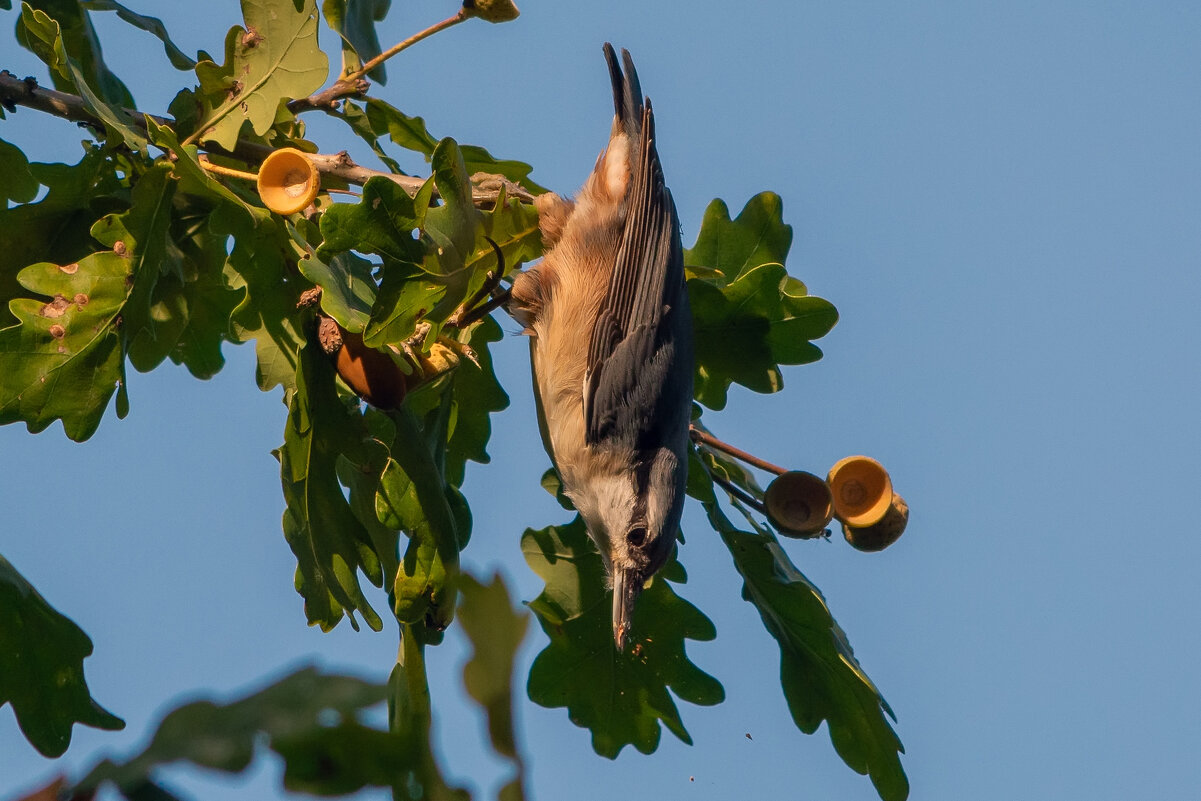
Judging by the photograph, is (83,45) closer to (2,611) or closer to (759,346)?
(2,611)

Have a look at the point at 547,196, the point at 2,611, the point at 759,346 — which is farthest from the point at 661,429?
the point at 2,611

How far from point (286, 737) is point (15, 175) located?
9.88ft

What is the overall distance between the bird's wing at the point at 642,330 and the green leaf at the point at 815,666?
0.43m

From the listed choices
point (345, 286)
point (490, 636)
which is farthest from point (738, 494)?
point (490, 636)

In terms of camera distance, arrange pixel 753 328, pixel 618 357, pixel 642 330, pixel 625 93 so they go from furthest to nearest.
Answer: pixel 625 93 < pixel 618 357 < pixel 642 330 < pixel 753 328

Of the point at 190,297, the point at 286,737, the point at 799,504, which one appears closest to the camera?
the point at 286,737

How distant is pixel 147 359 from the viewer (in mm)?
3455

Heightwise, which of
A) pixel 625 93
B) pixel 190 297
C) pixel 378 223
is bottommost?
pixel 378 223

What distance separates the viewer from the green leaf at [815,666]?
3.60 meters

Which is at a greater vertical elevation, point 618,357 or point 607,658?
point 618,357

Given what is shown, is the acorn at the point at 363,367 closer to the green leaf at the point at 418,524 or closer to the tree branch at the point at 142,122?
the green leaf at the point at 418,524

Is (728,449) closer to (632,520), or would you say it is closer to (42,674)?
(632,520)

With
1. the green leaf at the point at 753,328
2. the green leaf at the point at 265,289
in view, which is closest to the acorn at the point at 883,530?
the green leaf at the point at 753,328

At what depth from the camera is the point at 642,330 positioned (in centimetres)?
389
